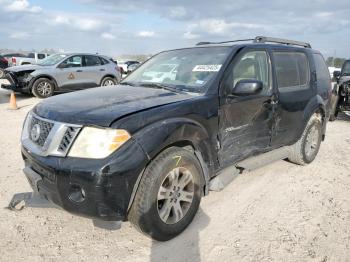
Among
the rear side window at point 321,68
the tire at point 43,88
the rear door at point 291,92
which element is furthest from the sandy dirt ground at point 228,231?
the tire at point 43,88

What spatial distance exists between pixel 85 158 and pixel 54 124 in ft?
1.56

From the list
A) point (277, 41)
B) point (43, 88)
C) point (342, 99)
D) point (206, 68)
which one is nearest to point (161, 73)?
point (206, 68)

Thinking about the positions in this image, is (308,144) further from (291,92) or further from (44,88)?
(44,88)

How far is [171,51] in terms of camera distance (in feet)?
16.0

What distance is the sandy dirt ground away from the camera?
125 inches

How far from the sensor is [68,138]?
2934 mm

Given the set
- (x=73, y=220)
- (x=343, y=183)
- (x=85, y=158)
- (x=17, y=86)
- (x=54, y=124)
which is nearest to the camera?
(x=85, y=158)

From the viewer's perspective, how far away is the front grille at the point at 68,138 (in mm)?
2904

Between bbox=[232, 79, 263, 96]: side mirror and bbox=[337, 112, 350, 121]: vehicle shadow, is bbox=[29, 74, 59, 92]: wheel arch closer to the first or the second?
bbox=[337, 112, 350, 121]: vehicle shadow

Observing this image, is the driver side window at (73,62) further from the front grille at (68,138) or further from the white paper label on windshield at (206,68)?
the front grille at (68,138)

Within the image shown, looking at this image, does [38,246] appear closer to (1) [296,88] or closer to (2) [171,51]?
(2) [171,51]

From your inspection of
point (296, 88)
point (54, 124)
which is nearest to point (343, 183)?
point (296, 88)

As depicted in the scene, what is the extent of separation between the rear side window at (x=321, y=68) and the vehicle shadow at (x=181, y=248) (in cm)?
350

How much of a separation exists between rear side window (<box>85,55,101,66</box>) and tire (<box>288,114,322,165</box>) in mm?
10168
